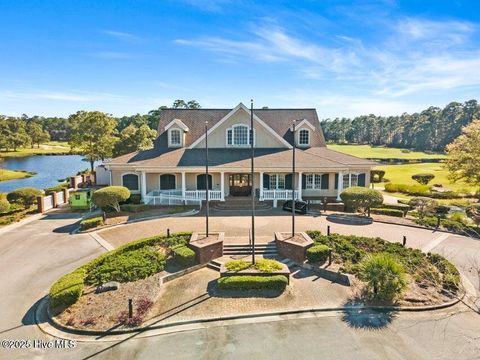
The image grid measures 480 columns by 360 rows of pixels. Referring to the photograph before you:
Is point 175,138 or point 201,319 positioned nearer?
point 201,319

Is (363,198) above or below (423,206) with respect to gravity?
above

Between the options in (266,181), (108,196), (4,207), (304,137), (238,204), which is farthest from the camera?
(304,137)

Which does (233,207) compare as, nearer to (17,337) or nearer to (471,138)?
(17,337)

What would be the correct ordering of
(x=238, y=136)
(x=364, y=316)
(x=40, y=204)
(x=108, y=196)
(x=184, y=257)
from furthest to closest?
(x=238, y=136) → (x=40, y=204) → (x=108, y=196) → (x=184, y=257) → (x=364, y=316)

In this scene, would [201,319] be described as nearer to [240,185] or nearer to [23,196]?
[240,185]

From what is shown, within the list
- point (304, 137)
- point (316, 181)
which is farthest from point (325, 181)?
point (304, 137)

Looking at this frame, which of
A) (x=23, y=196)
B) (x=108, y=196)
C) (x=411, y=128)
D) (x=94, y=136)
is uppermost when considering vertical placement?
(x=411, y=128)

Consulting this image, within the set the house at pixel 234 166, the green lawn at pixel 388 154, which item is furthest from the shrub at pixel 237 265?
the green lawn at pixel 388 154
